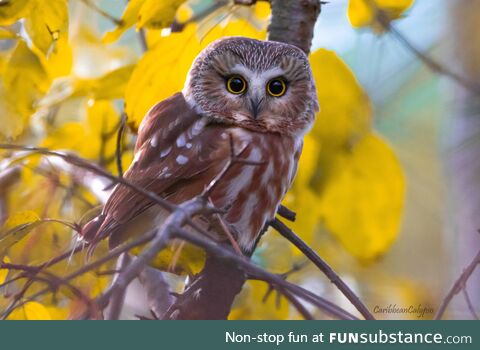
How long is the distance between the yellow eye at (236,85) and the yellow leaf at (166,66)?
122 millimetres

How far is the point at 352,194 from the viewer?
1.92 metres

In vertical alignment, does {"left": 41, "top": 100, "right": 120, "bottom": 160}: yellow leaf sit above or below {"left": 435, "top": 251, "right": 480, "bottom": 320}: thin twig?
above

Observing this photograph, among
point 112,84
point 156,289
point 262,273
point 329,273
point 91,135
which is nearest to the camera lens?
point 262,273

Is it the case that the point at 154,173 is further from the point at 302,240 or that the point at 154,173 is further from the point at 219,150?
the point at 302,240

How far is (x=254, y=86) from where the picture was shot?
2.01m

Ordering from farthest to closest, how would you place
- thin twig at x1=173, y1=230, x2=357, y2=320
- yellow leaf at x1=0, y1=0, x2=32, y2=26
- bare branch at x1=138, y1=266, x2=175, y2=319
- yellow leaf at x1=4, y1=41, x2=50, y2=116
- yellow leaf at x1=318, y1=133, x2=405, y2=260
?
bare branch at x1=138, y1=266, x2=175, y2=319 < yellow leaf at x1=318, y1=133, x2=405, y2=260 < yellow leaf at x1=4, y1=41, x2=50, y2=116 < yellow leaf at x1=0, y1=0, x2=32, y2=26 < thin twig at x1=173, y1=230, x2=357, y2=320

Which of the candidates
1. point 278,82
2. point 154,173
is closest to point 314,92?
point 278,82

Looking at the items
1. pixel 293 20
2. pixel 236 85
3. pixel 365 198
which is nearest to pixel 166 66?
pixel 236 85

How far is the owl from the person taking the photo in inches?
77.0

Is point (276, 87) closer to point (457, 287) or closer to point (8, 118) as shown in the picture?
point (8, 118)

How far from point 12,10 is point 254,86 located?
66 cm

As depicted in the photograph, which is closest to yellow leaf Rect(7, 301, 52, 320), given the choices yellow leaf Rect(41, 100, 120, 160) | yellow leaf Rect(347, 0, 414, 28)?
yellow leaf Rect(41, 100, 120, 160)

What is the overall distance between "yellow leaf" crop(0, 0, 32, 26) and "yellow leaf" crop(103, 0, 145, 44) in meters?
0.19

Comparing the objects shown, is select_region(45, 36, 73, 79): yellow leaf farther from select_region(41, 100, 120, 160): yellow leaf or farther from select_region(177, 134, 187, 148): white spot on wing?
select_region(177, 134, 187, 148): white spot on wing
